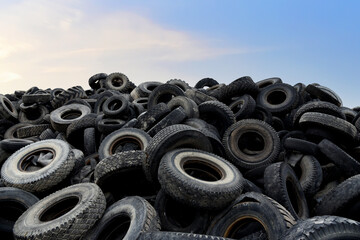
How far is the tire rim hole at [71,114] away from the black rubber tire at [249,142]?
5.17m

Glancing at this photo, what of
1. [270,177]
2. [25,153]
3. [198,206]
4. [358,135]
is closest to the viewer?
[198,206]

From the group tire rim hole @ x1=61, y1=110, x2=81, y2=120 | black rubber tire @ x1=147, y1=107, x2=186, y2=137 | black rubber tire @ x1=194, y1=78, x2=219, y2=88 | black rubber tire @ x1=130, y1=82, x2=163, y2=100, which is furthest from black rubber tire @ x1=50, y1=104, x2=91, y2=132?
black rubber tire @ x1=194, y1=78, x2=219, y2=88

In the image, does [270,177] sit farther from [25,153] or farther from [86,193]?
[25,153]

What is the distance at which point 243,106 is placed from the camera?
820cm

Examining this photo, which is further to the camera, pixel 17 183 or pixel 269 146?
pixel 269 146

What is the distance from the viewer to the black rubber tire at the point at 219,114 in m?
7.33

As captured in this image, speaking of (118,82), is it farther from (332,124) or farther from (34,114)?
(332,124)

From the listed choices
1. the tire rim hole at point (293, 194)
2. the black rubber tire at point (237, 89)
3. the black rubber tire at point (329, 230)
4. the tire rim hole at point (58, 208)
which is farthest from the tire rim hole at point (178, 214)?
the black rubber tire at point (237, 89)

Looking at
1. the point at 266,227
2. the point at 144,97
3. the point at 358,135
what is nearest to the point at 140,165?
the point at 266,227

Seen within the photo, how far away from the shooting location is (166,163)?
14.3 feet

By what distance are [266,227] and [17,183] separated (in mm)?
4179

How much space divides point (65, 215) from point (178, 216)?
1.70 m

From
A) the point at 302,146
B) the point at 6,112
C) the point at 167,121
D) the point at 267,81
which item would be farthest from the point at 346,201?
the point at 6,112

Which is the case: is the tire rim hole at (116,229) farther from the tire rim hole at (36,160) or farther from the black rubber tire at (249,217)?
the tire rim hole at (36,160)
